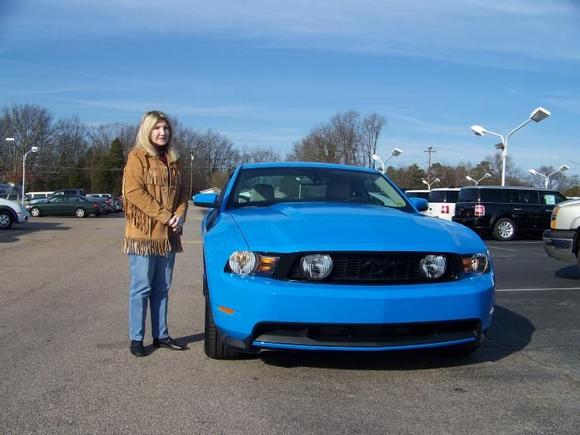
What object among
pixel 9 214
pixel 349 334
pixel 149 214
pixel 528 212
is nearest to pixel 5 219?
pixel 9 214

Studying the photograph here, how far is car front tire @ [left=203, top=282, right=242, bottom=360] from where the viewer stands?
3984mm

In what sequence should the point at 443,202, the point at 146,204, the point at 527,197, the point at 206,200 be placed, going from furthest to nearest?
the point at 443,202 → the point at 527,197 → the point at 206,200 → the point at 146,204

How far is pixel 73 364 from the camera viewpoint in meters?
4.05

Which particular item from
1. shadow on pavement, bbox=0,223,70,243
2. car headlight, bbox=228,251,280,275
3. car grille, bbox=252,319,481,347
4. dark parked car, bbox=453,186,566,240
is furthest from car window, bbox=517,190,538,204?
car headlight, bbox=228,251,280,275

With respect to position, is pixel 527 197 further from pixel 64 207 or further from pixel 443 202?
pixel 64 207

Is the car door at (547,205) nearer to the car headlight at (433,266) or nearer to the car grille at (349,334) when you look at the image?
the car headlight at (433,266)

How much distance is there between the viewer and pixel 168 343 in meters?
4.50

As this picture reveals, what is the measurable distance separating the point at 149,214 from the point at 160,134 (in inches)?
24.3

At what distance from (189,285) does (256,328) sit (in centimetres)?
452

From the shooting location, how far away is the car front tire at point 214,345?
3.98 metres

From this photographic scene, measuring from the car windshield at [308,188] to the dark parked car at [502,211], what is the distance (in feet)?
43.3

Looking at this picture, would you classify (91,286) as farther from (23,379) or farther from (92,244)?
(92,244)

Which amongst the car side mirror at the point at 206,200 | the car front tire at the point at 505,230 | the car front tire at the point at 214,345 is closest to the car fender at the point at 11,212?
the car front tire at the point at 505,230

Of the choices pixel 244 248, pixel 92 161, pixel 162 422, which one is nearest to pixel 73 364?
pixel 162 422
